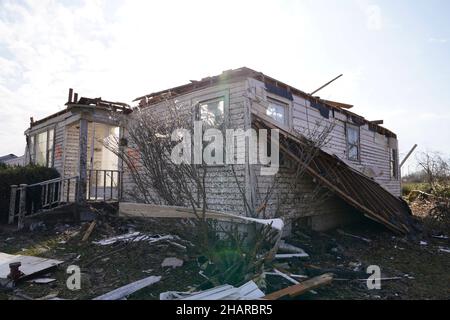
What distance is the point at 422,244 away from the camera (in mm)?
8016

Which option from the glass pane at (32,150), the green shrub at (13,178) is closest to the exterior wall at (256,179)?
the green shrub at (13,178)

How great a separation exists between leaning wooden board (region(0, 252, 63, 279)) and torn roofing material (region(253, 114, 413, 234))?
4.96 meters

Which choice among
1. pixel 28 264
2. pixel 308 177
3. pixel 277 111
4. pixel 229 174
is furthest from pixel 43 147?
pixel 308 177

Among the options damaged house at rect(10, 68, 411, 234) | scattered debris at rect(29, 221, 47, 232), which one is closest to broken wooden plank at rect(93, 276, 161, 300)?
damaged house at rect(10, 68, 411, 234)

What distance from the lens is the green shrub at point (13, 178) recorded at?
9750mm

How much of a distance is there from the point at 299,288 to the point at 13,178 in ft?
32.7

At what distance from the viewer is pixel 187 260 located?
18.7 feet

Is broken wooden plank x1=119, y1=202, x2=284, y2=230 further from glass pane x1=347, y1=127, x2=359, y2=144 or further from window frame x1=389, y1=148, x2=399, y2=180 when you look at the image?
window frame x1=389, y1=148, x2=399, y2=180

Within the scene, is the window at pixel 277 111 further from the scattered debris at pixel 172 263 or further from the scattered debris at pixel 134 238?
the scattered debris at pixel 172 263

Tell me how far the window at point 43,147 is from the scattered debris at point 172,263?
9.61 m

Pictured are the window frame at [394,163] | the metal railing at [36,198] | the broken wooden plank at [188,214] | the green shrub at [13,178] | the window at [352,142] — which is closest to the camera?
the broken wooden plank at [188,214]

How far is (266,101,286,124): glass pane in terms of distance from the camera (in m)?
8.12
